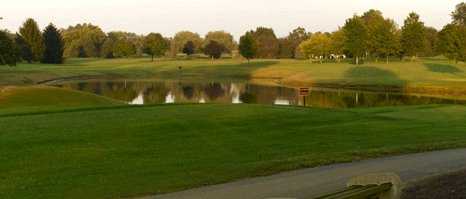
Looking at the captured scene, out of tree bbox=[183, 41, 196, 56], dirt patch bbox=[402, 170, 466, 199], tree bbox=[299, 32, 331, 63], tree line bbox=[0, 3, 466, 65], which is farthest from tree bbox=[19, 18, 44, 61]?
dirt patch bbox=[402, 170, 466, 199]

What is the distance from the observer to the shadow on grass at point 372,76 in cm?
7750

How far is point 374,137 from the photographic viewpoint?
71.0 feet

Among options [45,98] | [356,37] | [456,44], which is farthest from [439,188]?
[356,37]

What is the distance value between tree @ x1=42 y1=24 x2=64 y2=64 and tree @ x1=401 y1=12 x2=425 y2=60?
69013 mm

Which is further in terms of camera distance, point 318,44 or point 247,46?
point 318,44

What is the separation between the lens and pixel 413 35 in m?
108

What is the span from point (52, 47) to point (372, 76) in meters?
71.4

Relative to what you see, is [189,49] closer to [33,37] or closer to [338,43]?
[33,37]

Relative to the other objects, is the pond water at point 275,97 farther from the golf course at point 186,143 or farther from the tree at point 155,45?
the tree at point 155,45

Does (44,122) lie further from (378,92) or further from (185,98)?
(378,92)

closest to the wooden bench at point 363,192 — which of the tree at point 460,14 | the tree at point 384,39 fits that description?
the tree at point 384,39

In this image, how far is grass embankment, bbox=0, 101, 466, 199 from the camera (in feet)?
46.2

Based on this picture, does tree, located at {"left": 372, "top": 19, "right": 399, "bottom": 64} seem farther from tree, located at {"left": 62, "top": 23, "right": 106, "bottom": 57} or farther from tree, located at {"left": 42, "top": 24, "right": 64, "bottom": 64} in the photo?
tree, located at {"left": 62, "top": 23, "right": 106, "bottom": 57}

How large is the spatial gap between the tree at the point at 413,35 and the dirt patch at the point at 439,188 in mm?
100785
